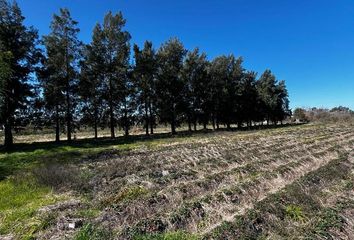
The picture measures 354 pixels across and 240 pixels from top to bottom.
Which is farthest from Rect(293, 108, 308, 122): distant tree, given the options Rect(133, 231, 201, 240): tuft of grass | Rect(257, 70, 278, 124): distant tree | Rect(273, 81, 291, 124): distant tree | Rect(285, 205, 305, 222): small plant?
Rect(133, 231, 201, 240): tuft of grass

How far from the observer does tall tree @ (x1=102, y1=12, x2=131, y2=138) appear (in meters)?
33.4

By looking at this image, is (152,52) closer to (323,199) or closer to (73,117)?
(73,117)

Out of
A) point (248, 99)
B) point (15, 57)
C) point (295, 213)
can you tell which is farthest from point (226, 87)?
point (295, 213)

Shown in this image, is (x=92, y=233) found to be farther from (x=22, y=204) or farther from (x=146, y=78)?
(x=146, y=78)

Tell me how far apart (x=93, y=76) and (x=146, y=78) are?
7211 mm

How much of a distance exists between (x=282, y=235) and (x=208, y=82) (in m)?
40.4

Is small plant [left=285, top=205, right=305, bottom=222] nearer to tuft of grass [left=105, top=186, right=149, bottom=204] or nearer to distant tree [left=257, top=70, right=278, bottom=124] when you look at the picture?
tuft of grass [left=105, top=186, right=149, bottom=204]

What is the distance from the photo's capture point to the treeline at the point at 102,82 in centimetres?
2544

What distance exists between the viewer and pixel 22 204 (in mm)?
8008

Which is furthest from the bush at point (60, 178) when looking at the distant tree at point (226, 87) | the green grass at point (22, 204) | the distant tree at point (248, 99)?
the distant tree at point (248, 99)

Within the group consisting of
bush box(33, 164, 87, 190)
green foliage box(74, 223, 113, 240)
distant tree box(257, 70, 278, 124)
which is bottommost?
green foliage box(74, 223, 113, 240)

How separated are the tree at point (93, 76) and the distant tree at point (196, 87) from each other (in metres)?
12.6

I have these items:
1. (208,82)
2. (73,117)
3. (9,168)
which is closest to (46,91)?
(73,117)

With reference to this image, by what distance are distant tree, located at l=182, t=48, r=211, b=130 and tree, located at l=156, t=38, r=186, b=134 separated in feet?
6.53
